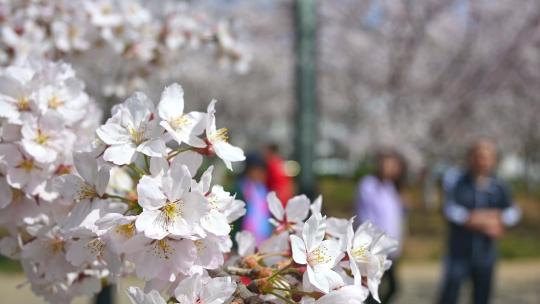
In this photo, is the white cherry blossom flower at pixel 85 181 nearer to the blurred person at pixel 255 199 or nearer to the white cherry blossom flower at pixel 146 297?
the white cherry blossom flower at pixel 146 297

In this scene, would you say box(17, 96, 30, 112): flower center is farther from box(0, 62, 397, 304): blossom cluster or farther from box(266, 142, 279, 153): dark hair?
box(266, 142, 279, 153): dark hair

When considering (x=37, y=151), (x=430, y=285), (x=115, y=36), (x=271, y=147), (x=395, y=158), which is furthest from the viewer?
(x=430, y=285)

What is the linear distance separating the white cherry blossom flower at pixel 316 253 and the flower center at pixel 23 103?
0.66 meters

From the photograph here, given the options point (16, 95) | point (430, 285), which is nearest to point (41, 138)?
point (16, 95)

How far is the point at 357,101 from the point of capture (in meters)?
14.8

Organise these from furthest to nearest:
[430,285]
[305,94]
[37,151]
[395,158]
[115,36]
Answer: [430,285] → [395,158] → [305,94] → [115,36] → [37,151]

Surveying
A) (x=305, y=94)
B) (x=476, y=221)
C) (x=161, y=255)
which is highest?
(x=161, y=255)

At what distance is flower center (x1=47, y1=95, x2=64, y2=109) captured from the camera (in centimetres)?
163

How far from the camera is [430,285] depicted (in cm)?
927

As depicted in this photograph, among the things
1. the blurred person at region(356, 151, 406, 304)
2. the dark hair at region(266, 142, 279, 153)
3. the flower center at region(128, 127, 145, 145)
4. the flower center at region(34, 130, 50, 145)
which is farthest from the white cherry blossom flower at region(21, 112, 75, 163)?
the dark hair at region(266, 142, 279, 153)

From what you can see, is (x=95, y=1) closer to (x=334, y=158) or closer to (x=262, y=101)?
(x=262, y=101)

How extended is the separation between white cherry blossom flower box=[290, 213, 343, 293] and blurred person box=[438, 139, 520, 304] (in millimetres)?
4007

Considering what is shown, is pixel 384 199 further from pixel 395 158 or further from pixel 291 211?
pixel 291 211

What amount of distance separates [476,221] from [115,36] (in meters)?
3.26
